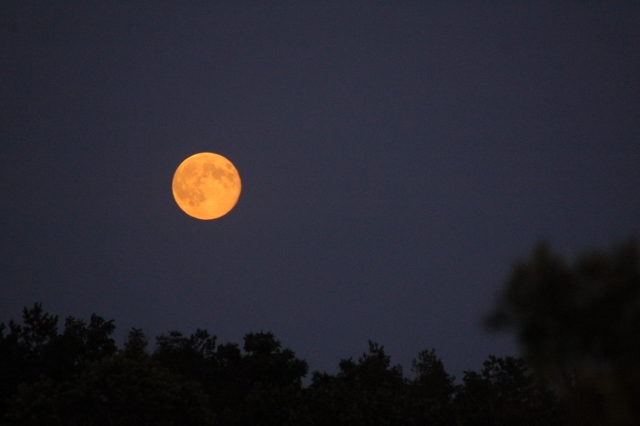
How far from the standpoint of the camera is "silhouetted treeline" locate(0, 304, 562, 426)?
96.6 ft

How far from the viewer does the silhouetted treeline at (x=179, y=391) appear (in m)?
29.4

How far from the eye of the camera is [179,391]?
32000 mm

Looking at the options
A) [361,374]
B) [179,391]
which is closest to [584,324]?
[179,391]

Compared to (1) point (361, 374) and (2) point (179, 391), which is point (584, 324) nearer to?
(2) point (179, 391)

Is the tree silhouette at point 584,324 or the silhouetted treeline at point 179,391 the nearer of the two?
the tree silhouette at point 584,324

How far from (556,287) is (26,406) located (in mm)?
26552

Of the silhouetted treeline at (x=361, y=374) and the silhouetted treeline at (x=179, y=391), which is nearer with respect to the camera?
the silhouetted treeline at (x=361, y=374)

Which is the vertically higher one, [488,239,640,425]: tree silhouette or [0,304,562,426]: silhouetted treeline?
[0,304,562,426]: silhouetted treeline

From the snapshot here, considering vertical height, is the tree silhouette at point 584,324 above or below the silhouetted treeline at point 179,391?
below

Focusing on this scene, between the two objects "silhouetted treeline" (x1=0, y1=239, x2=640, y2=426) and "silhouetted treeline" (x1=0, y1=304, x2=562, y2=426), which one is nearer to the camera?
"silhouetted treeline" (x1=0, y1=239, x2=640, y2=426)

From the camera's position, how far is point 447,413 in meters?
45.1

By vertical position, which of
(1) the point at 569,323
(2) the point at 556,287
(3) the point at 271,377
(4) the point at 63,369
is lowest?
(1) the point at 569,323

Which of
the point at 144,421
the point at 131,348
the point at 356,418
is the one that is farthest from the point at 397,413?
the point at 131,348

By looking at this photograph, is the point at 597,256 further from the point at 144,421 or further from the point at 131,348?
the point at 131,348
